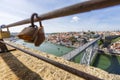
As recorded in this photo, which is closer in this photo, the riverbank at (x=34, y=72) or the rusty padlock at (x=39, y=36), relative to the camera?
the rusty padlock at (x=39, y=36)

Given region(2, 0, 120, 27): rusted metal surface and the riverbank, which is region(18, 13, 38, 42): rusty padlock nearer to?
region(2, 0, 120, 27): rusted metal surface

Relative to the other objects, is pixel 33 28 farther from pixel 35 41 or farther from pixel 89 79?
pixel 89 79

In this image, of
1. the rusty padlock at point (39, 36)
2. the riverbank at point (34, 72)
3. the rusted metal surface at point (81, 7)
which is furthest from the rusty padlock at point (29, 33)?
the riverbank at point (34, 72)

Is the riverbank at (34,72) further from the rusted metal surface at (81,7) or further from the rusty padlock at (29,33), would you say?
the rusted metal surface at (81,7)

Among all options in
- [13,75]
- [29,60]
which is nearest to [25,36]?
[13,75]

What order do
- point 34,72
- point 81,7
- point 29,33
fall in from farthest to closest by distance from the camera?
point 34,72 → point 29,33 → point 81,7

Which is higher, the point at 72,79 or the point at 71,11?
the point at 71,11

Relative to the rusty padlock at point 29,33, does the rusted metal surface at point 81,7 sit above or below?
above

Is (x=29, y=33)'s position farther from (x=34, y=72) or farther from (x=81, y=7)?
(x=34, y=72)

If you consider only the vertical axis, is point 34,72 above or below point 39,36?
below

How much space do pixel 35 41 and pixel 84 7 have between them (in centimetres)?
60

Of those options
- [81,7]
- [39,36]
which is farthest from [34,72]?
[81,7]

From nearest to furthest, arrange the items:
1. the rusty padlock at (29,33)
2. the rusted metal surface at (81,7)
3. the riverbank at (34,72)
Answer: the rusted metal surface at (81,7) → the rusty padlock at (29,33) → the riverbank at (34,72)

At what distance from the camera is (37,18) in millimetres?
1439
